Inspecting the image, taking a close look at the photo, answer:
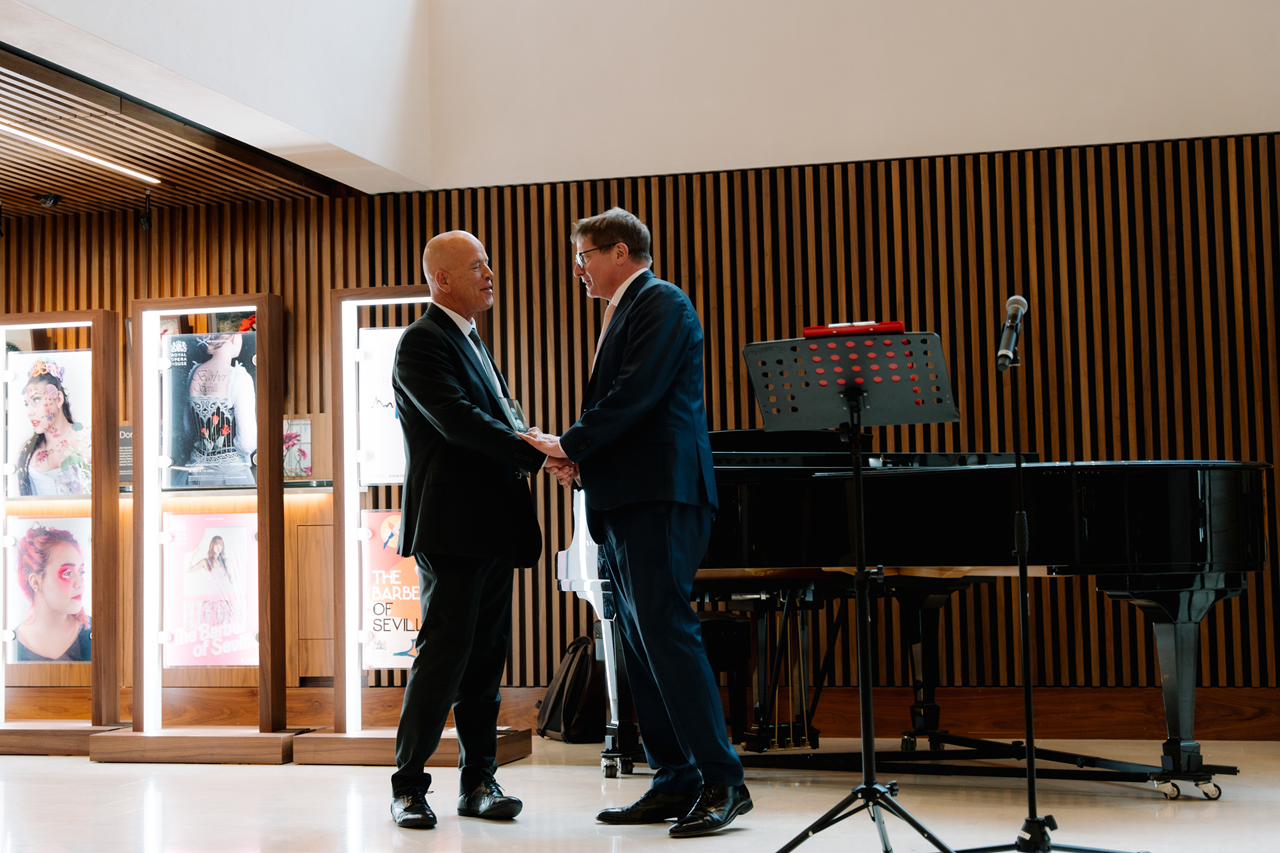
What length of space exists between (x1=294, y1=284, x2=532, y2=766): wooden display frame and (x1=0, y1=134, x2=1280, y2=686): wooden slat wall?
1.47ft

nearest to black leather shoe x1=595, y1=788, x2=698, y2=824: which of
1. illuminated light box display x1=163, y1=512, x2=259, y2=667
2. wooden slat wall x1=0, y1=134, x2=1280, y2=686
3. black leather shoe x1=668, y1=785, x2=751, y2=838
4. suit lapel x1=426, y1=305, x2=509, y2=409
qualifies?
black leather shoe x1=668, y1=785, x2=751, y2=838

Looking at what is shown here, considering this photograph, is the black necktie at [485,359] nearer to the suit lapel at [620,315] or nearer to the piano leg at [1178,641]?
the suit lapel at [620,315]

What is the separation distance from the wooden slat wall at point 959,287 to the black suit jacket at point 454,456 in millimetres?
2205

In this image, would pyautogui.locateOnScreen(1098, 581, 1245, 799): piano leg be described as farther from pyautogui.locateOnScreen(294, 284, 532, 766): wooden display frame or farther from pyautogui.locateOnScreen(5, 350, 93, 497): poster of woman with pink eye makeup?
pyautogui.locateOnScreen(5, 350, 93, 497): poster of woman with pink eye makeup

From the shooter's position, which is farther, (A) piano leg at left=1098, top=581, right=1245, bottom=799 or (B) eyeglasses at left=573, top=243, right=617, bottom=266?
(A) piano leg at left=1098, top=581, right=1245, bottom=799

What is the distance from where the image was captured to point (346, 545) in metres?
5.32

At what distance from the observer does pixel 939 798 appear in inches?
155

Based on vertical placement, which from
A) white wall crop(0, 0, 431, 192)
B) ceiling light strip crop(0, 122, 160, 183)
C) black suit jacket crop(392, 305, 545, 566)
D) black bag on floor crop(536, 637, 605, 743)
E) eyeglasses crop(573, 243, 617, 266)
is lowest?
black bag on floor crop(536, 637, 605, 743)

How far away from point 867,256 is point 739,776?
10.4 ft

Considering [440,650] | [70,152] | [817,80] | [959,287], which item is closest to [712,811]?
[440,650]

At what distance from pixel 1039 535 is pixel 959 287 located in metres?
2.24

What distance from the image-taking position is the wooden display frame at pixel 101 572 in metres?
5.62

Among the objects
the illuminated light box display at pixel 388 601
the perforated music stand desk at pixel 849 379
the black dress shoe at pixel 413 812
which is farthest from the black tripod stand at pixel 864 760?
the illuminated light box display at pixel 388 601

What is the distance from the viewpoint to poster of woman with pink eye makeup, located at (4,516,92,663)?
19.3ft
